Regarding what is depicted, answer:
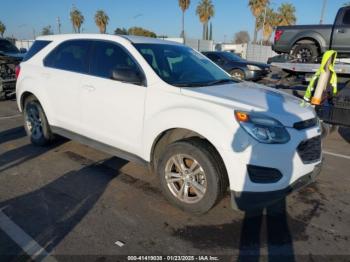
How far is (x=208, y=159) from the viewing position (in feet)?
9.98

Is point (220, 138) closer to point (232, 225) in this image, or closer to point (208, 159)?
point (208, 159)

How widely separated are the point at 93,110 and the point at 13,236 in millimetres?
1832

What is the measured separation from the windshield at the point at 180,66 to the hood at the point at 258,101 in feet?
1.04

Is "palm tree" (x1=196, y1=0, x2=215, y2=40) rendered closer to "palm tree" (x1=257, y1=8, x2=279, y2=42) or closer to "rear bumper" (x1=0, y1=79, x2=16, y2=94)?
"palm tree" (x1=257, y1=8, x2=279, y2=42)

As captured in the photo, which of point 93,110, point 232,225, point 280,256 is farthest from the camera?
point 93,110

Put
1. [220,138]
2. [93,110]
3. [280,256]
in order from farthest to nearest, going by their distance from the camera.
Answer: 1. [93,110]
2. [220,138]
3. [280,256]

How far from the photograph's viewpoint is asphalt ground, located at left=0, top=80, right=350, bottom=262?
2.77 meters

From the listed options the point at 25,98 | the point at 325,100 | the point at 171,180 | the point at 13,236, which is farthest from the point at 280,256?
the point at 25,98

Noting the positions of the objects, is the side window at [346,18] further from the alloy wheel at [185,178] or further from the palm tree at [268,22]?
the palm tree at [268,22]

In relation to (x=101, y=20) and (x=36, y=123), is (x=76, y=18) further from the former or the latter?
(x=36, y=123)

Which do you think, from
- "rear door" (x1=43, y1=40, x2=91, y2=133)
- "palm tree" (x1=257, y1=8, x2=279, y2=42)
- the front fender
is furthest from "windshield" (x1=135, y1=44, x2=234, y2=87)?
"palm tree" (x1=257, y1=8, x2=279, y2=42)

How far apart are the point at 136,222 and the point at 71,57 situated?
8.99 ft

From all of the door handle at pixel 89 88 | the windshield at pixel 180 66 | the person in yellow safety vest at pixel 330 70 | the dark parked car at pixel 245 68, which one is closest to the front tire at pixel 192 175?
the windshield at pixel 180 66

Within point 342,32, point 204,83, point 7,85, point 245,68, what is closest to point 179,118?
point 204,83
